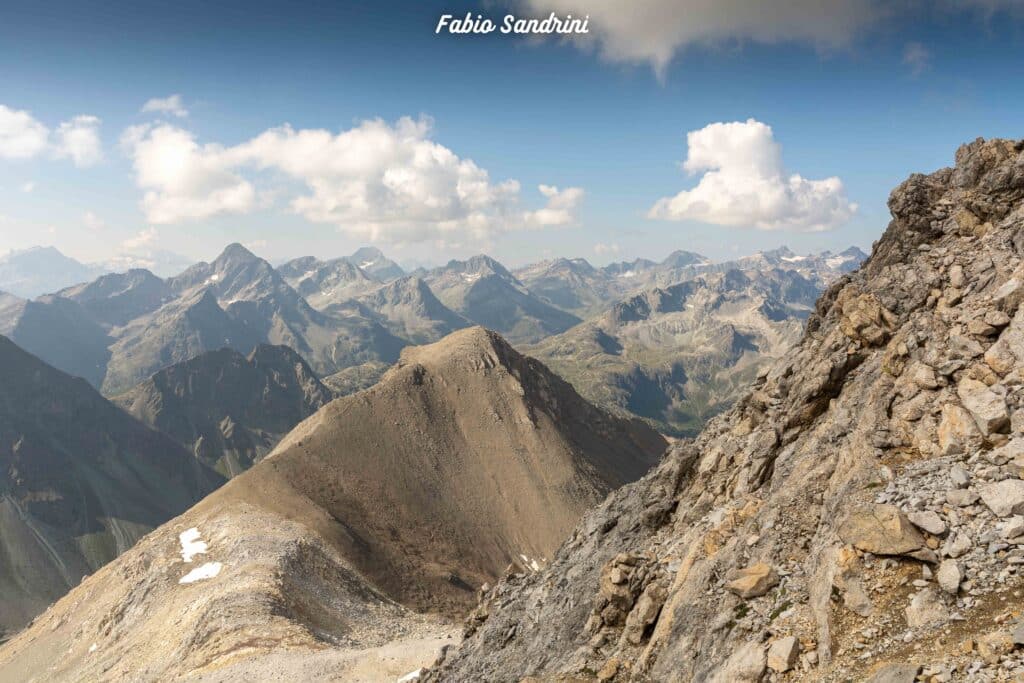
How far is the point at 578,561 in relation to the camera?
3931 centimetres

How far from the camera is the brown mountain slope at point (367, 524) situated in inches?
2667

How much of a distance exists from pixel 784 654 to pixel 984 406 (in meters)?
11.9

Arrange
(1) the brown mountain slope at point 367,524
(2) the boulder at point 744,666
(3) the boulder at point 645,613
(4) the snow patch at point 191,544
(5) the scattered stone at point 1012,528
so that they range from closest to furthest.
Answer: (5) the scattered stone at point 1012,528
(2) the boulder at point 744,666
(3) the boulder at point 645,613
(1) the brown mountain slope at point 367,524
(4) the snow patch at point 191,544

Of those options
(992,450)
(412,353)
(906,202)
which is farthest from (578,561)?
(412,353)

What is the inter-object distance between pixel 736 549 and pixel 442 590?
293 ft

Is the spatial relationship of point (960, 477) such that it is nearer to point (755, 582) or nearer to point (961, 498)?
point (961, 498)

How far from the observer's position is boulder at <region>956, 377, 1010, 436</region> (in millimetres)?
20219

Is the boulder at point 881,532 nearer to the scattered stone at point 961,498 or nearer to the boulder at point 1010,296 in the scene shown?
the scattered stone at point 961,498

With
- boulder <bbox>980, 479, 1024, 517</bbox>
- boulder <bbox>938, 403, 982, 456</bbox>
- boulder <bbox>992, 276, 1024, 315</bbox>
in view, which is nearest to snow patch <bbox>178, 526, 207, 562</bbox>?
boulder <bbox>938, 403, 982, 456</bbox>

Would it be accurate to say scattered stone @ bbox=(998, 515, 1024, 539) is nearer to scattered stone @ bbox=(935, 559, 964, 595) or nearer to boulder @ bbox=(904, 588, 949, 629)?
scattered stone @ bbox=(935, 559, 964, 595)

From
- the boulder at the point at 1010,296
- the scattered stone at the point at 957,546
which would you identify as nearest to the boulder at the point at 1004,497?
the scattered stone at the point at 957,546

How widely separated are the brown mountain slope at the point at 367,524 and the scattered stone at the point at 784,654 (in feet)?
169

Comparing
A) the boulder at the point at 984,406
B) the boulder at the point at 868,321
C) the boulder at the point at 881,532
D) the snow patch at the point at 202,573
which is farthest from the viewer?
the snow patch at the point at 202,573

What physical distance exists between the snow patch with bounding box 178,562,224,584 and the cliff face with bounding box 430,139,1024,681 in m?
53.6
